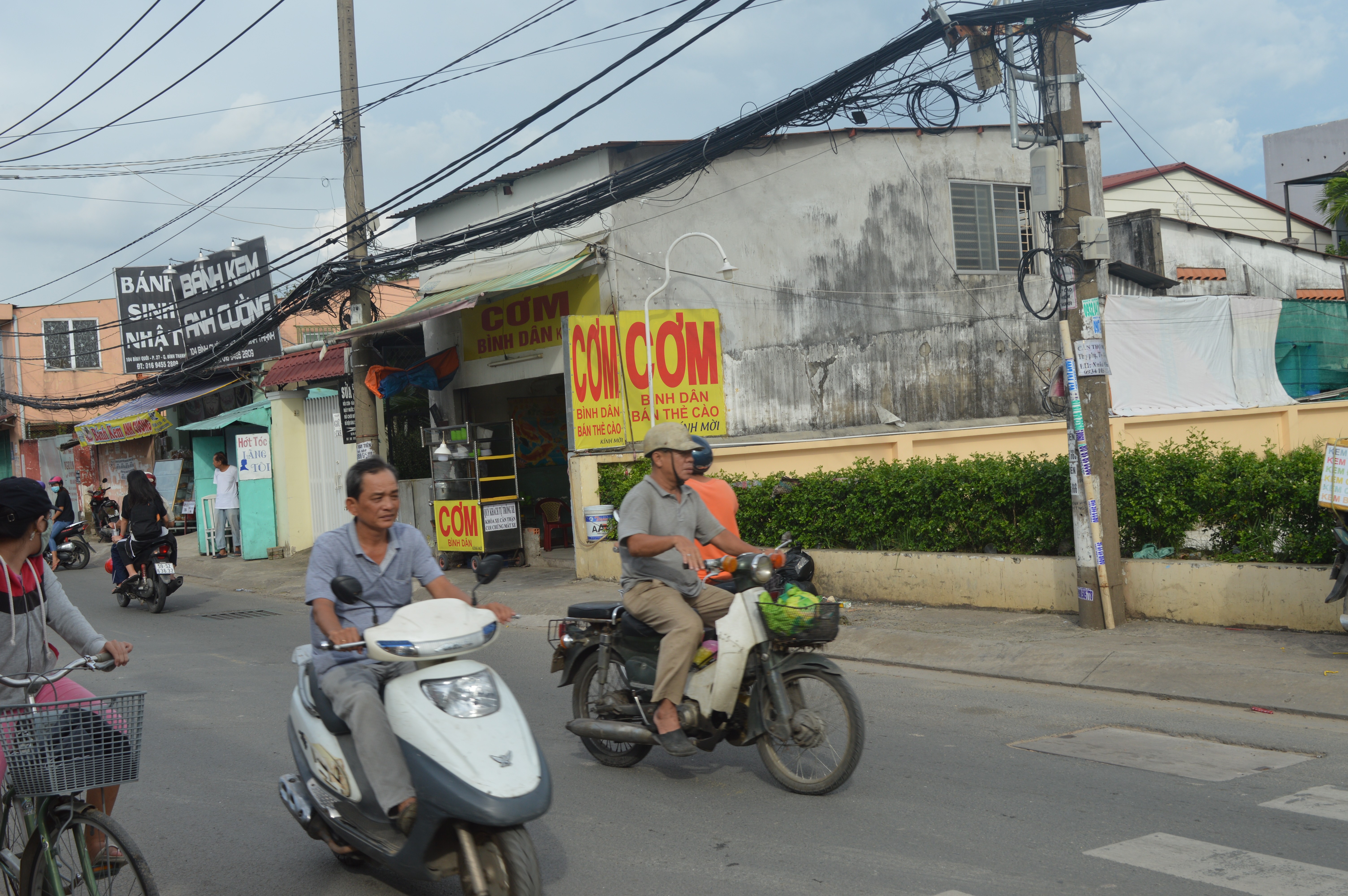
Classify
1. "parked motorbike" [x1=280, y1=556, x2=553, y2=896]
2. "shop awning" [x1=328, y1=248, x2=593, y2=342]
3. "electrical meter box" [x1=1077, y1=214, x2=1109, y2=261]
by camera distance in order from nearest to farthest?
"parked motorbike" [x1=280, y1=556, x2=553, y2=896] → "electrical meter box" [x1=1077, y1=214, x2=1109, y2=261] → "shop awning" [x1=328, y1=248, x2=593, y2=342]

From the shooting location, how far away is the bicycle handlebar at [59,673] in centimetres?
359

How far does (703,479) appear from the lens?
27.3 ft

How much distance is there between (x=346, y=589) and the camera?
395 centimetres

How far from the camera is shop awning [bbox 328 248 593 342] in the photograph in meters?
14.7

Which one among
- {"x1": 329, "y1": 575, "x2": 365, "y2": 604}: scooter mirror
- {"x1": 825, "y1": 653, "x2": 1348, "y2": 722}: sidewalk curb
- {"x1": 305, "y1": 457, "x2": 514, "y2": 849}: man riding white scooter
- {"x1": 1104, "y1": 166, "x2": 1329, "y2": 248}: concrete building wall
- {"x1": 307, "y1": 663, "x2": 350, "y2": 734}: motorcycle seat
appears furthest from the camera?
{"x1": 1104, "y1": 166, "x2": 1329, "y2": 248}: concrete building wall

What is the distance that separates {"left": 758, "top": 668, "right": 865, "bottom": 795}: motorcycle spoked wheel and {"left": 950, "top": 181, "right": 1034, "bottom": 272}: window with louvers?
1477 centimetres

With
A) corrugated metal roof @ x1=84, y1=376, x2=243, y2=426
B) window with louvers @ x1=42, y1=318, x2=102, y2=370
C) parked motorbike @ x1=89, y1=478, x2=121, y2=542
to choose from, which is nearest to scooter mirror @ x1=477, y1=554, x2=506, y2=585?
corrugated metal roof @ x1=84, y1=376, x2=243, y2=426

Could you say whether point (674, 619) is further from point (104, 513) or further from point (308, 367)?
point (104, 513)

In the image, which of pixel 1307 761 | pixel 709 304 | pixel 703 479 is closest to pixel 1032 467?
pixel 703 479

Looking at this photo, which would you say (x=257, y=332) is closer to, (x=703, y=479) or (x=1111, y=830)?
(x=703, y=479)

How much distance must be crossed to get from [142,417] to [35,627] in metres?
23.6

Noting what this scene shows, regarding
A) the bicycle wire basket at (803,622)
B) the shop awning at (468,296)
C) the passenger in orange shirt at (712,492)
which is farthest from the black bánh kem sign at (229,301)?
the bicycle wire basket at (803,622)

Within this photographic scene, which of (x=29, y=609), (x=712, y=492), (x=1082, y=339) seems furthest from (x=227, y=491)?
(x=29, y=609)

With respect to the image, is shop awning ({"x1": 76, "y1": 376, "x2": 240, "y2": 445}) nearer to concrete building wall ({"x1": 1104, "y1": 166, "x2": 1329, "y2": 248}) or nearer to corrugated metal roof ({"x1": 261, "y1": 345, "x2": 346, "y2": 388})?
corrugated metal roof ({"x1": 261, "y1": 345, "x2": 346, "y2": 388})
